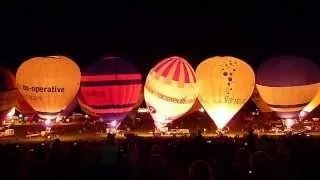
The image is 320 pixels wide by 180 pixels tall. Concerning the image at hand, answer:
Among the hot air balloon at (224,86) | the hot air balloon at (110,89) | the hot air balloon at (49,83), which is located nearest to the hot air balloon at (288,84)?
the hot air balloon at (224,86)

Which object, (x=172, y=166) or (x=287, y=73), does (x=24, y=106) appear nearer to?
(x=287, y=73)

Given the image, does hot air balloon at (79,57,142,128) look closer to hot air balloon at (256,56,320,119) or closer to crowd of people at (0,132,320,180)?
hot air balloon at (256,56,320,119)

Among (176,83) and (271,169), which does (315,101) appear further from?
(271,169)

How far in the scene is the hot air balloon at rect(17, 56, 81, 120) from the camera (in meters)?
21.3

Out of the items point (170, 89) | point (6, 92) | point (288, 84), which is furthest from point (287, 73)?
point (6, 92)

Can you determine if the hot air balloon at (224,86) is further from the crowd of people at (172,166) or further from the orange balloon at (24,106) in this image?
the crowd of people at (172,166)

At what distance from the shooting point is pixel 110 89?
809 inches

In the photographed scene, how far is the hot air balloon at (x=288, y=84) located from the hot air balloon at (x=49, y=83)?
7.55m

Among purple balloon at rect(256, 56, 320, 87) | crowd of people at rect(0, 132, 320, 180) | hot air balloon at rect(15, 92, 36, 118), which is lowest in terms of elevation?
crowd of people at rect(0, 132, 320, 180)

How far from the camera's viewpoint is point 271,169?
5.86m

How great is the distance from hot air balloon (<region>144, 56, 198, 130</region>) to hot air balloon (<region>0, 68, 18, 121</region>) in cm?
579

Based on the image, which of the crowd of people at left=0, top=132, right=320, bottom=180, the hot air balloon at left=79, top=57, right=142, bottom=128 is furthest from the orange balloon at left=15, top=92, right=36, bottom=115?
the crowd of people at left=0, top=132, right=320, bottom=180

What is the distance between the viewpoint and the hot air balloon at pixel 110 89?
20.6 m

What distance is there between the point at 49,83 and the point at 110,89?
250 cm
